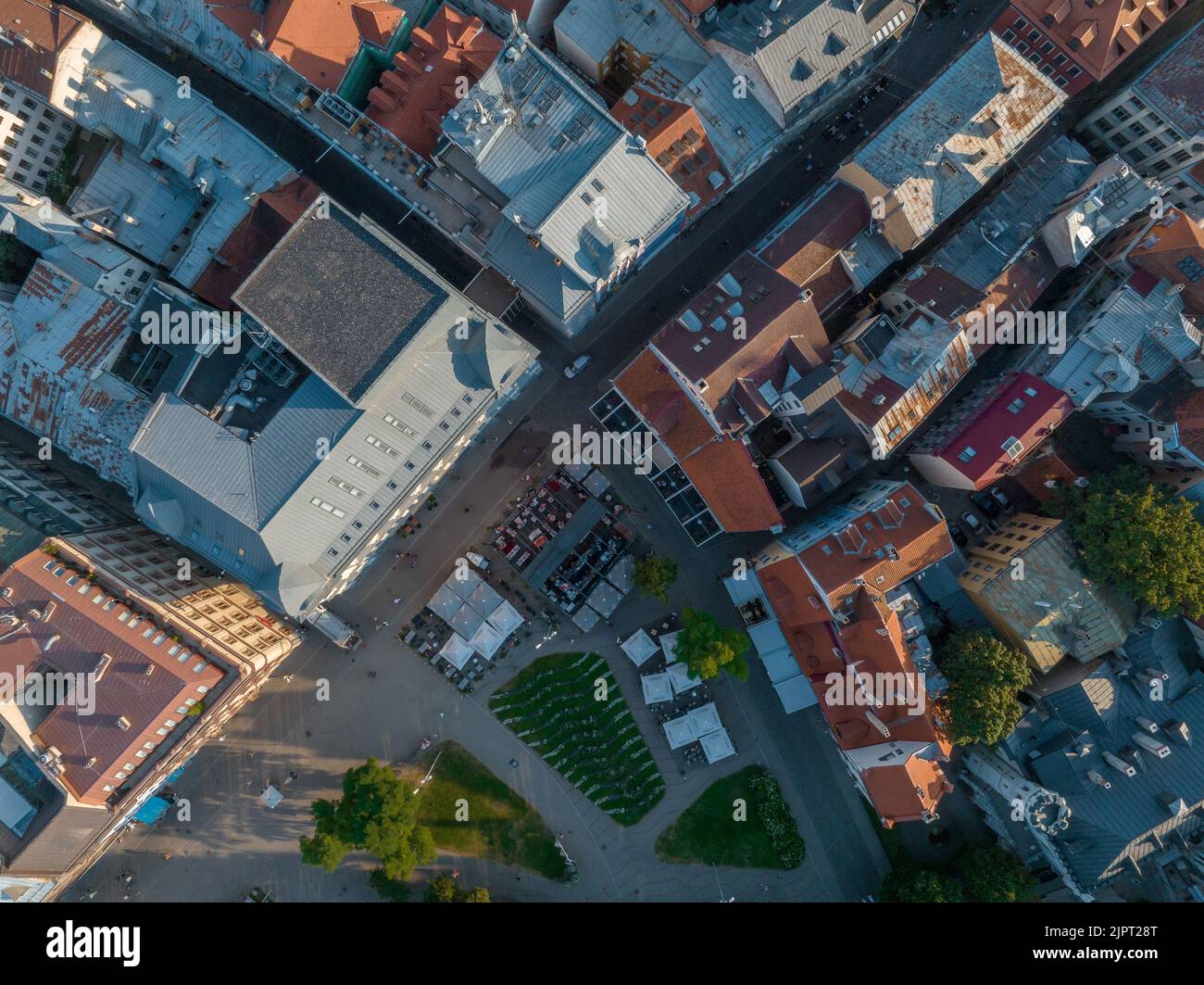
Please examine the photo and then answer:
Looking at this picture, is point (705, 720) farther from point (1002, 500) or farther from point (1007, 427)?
point (1007, 427)

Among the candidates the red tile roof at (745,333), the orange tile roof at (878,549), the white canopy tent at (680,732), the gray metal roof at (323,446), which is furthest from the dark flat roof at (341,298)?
the white canopy tent at (680,732)

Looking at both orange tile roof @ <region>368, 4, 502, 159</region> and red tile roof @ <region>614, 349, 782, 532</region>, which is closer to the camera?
orange tile roof @ <region>368, 4, 502, 159</region>

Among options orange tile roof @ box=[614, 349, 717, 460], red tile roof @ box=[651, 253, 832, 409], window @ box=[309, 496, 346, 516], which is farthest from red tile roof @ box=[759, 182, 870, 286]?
window @ box=[309, 496, 346, 516]

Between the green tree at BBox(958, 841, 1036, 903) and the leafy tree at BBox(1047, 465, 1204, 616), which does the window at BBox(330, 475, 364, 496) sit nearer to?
the leafy tree at BBox(1047, 465, 1204, 616)

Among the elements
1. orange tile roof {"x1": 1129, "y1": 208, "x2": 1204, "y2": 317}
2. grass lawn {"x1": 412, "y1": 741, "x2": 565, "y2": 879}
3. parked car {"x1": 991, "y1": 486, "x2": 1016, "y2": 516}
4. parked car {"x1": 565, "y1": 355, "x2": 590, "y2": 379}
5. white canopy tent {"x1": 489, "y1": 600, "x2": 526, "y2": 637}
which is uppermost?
orange tile roof {"x1": 1129, "y1": 208, "x2": 1204, "y2": 317}

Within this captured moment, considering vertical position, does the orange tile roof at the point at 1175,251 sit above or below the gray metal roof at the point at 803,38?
above

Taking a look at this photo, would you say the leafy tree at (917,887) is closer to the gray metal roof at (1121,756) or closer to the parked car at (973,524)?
the gray metal roof at (1121,756)
